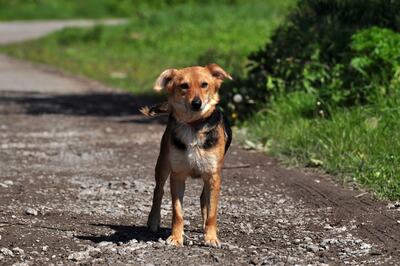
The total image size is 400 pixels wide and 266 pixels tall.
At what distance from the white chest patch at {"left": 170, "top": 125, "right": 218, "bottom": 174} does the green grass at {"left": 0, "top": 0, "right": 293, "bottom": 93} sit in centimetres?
964

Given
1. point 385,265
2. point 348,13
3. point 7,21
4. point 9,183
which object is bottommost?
point 7,21

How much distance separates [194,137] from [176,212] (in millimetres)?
498

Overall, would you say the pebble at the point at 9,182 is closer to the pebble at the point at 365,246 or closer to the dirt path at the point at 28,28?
the pebble at the point at 365,246

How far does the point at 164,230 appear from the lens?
695 centimetres

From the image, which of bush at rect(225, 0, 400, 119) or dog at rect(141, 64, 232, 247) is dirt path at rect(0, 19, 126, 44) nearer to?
bush at rect(225, 0, 400, 119)

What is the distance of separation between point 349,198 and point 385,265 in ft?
6.71

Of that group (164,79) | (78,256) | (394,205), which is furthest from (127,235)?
(394,205)

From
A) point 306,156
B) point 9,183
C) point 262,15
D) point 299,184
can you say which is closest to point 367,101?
point 306,156

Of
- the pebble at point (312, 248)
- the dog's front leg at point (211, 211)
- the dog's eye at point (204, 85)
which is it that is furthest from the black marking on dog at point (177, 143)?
the pebble at point (312, 248)

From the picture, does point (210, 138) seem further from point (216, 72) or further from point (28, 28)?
point (28, 28)

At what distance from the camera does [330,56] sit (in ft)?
38.0

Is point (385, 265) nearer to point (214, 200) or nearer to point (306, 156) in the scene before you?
point (214, 200)

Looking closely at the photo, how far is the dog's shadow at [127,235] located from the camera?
6.55 m

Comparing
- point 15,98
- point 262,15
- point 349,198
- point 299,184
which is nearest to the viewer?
point 349,198
